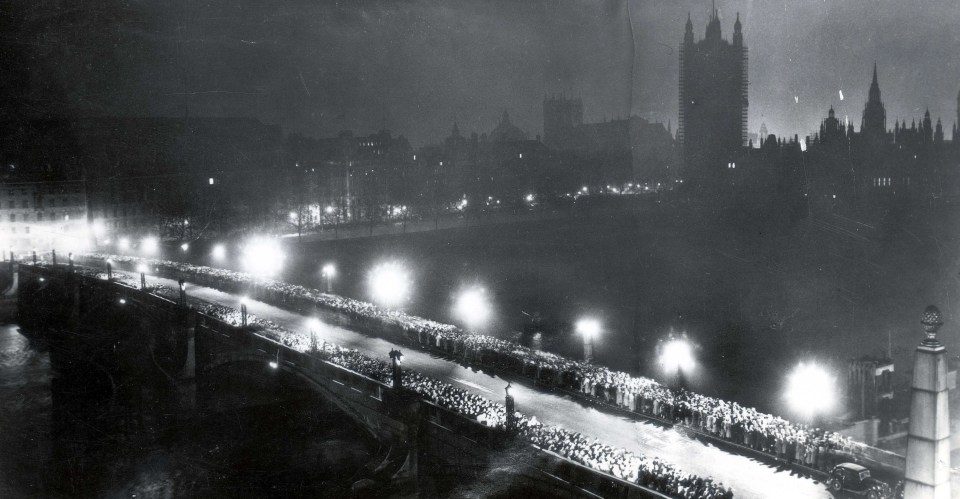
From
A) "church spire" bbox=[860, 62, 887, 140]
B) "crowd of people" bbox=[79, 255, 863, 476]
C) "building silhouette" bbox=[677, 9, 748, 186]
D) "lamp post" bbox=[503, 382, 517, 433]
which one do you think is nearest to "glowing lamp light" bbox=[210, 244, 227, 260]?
"crowd of people" bbox=[79, 255, 863, 476]

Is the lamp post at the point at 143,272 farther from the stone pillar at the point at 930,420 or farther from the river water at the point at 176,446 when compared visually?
the stone pillar at the point at 930,420

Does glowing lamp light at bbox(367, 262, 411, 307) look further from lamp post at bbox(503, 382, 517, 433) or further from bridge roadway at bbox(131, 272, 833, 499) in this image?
lamp post at bbox(503, 382, 517, 433)

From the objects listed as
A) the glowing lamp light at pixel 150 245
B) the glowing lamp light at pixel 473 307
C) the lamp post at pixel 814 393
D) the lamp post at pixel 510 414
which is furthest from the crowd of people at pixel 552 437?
the glowing lamp light at pixel 150 245

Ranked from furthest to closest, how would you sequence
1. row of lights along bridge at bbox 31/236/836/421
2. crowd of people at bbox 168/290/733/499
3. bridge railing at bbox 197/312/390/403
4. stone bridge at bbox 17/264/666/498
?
row of lights along bridge at bbox 31/236/836/421
bridge railing at bbox 197/312/390/403
stone bridge at bbox 17/264/666/498
crowd of people at bbox 168/290/733/499

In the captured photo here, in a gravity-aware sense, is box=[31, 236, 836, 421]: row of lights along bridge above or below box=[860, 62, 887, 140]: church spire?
below

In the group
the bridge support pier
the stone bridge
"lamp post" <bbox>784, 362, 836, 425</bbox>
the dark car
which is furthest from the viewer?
the bridge support pier

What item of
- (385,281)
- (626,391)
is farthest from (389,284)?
(626,391)

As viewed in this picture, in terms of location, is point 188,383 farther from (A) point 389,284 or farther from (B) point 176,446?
(A) point 389,284
